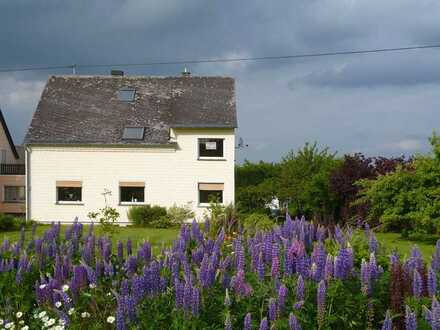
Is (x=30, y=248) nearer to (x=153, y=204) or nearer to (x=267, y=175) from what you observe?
(x=153, y=204)

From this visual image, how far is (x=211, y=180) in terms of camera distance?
30.1m

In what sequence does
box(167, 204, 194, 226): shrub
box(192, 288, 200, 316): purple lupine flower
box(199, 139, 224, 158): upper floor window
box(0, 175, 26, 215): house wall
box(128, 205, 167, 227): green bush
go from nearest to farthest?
box(192, 288, 200, 316): purple lupine flower, box(128, 205, 167, 227): green bush, box(167, 204, 194, 226): shrub, box(199, 139, 224, 158): upper floor window, box(0, 175, 26, 215): house wall

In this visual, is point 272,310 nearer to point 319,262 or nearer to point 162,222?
point 319,262

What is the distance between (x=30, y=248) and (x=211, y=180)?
75.5 ft

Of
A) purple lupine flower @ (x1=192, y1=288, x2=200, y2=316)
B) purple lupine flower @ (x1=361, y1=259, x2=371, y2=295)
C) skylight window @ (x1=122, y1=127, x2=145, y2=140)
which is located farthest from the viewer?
skylight window @ (x1=122, y1=127, x2=145, y2=140)

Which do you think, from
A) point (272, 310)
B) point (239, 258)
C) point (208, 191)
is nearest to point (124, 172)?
point (208, 191)

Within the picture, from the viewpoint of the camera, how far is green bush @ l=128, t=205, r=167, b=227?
94.1 ft

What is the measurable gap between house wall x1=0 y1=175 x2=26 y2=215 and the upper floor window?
39.5ft

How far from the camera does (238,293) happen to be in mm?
4531

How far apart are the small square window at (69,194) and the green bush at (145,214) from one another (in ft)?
12.0

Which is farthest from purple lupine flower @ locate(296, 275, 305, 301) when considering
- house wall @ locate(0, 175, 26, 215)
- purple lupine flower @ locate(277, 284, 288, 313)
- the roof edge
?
house wall @ locate(0, 175, 26, 215)

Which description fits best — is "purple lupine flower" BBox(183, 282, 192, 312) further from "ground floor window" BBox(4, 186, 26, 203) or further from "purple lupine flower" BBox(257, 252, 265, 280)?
"ground floor window" BBox(4, 186, 26, 203)

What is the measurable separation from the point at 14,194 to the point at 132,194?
1048 cm

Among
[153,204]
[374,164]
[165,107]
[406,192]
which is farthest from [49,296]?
[165,107]
